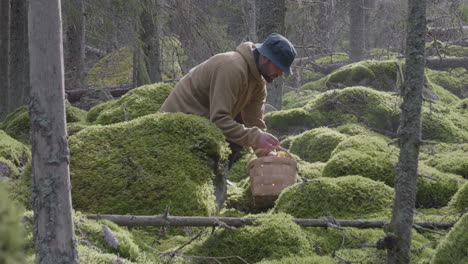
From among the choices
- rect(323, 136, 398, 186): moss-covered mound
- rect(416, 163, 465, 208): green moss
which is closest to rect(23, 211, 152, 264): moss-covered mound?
rect(323, 136, 398, 186): moss-covered mound

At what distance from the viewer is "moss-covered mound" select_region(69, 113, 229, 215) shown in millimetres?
4344

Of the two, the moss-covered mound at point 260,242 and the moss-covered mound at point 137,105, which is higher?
the moss-covered mound at point 137,105

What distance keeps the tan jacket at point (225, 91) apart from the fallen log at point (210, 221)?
66.2 inches

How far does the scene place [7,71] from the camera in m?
11.2

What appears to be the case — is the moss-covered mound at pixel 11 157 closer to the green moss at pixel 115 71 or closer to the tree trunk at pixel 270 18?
the tree trunk at pixel 270 18

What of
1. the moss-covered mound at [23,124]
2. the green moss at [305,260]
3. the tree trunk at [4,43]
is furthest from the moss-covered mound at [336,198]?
the tree trunk at [4,43]

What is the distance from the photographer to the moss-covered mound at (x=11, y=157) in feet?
18.4

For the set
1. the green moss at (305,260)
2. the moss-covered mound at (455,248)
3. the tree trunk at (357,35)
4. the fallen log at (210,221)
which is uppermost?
the tree trunk at (357,35)

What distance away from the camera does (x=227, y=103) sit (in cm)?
530

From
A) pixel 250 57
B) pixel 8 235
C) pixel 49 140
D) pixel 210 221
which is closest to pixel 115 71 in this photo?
pixel 250 57

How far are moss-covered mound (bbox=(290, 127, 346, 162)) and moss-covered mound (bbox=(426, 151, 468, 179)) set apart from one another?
146 centimetres

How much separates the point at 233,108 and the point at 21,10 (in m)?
7.06

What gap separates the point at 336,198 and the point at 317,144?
337cm

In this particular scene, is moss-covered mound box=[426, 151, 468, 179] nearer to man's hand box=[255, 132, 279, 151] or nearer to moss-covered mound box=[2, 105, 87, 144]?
man's hand box=[255, 132, 279, 151]
